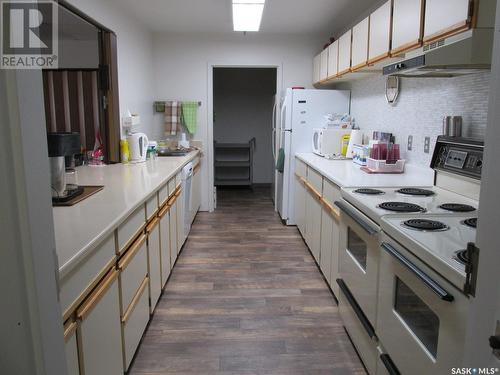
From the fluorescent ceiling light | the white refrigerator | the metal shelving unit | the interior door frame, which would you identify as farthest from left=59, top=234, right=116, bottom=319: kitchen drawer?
the metal shelving unit

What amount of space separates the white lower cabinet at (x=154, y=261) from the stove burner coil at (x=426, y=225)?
55.3 inches

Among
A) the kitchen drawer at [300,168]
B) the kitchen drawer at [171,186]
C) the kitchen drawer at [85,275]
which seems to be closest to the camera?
the kitchen drawer at [85,275]

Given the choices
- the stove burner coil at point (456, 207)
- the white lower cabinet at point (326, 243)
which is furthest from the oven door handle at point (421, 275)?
the white lower cabinet at point (326, 243)

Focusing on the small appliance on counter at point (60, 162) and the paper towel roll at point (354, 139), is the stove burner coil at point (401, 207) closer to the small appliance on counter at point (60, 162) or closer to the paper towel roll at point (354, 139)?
the small appliance on counter at point (60, 162)

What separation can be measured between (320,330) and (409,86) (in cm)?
188

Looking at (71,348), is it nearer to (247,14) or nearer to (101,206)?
(101,206)

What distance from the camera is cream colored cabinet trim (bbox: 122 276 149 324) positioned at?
1795 mm

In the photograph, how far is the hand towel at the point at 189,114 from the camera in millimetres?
4941

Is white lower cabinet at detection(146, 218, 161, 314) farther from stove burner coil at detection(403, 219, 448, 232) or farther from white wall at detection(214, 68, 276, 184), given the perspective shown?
white wall at detection(214, 68, 276, 184)

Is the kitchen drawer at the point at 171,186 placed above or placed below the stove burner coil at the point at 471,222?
below

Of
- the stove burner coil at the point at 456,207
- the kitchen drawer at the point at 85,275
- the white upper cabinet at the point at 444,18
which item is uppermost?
the white upper cabinet at the point at 444,18

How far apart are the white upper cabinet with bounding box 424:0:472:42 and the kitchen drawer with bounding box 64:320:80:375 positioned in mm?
1961

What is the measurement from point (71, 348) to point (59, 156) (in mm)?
913

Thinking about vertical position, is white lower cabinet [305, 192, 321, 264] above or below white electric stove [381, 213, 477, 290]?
below
